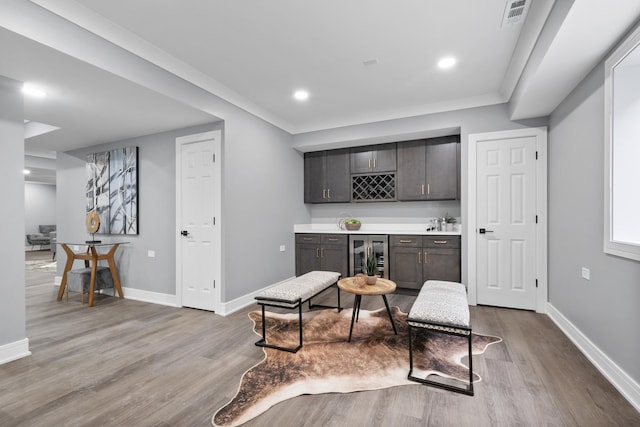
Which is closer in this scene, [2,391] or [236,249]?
[2,391]

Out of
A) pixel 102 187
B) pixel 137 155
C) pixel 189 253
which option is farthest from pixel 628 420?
pixel 102 187

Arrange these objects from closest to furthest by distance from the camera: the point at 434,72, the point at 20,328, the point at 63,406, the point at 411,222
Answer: the point at 63,406
the point at 20,328
the point at 434,72
the point at 411,222

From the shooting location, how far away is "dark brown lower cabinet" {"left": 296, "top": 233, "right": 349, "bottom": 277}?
192 inches

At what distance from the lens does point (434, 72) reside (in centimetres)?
320

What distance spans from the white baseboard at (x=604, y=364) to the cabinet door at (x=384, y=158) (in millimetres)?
2842

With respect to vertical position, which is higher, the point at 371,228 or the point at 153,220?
the point at 153,220

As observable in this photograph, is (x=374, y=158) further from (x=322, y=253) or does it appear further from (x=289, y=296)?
(x=289, y=296)

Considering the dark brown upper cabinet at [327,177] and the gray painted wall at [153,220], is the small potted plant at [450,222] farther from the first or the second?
the gray painted wall at [153,220]

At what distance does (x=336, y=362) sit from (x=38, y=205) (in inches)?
537

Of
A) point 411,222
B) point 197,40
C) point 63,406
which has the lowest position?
point 63,406

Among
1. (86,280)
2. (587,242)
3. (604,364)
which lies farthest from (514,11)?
(86,280)

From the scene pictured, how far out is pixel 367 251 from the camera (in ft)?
15.6

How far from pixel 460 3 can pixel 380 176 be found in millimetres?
2926

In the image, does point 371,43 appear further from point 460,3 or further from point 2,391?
point 2,391
